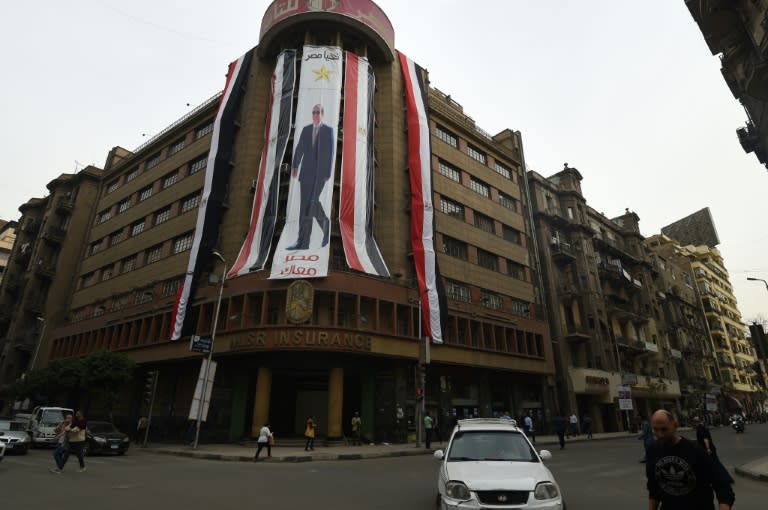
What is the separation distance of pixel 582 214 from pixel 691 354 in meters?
31.1

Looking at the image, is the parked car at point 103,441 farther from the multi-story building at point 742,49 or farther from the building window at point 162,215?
the multi-story building at point 742,49

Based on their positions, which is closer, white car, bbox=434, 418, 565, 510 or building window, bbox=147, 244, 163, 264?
white car, bbox=434, 418, 565, 510

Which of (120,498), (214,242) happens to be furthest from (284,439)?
(120,498)

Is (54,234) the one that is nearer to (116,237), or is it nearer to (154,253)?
(116,237)

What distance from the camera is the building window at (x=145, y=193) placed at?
4577cm

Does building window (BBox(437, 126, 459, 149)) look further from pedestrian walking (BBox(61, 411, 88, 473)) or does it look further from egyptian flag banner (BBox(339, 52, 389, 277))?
pedestrian walking (BBox(61, 411, 88, 473))

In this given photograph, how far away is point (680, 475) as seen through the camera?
4215mm

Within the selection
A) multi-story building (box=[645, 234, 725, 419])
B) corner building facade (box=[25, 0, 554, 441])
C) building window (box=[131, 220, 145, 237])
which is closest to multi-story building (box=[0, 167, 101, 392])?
corner building facade (box=[25, 0, 554, 441])

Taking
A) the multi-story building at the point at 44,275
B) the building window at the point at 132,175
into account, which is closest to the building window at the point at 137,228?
the building window at the point at 132,175

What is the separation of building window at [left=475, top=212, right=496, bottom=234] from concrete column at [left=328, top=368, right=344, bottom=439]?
20.5 metres

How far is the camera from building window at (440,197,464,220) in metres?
38.2

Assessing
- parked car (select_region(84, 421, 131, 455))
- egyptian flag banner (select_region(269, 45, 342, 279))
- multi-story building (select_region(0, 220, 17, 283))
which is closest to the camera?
parked car (select_region(84, 421, 131, 455))

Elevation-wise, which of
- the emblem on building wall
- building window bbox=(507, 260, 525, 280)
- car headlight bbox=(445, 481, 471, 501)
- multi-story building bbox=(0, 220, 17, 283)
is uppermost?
multi-story building bbox=(0, 220, 17, 283)

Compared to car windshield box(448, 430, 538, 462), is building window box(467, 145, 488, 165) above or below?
above
